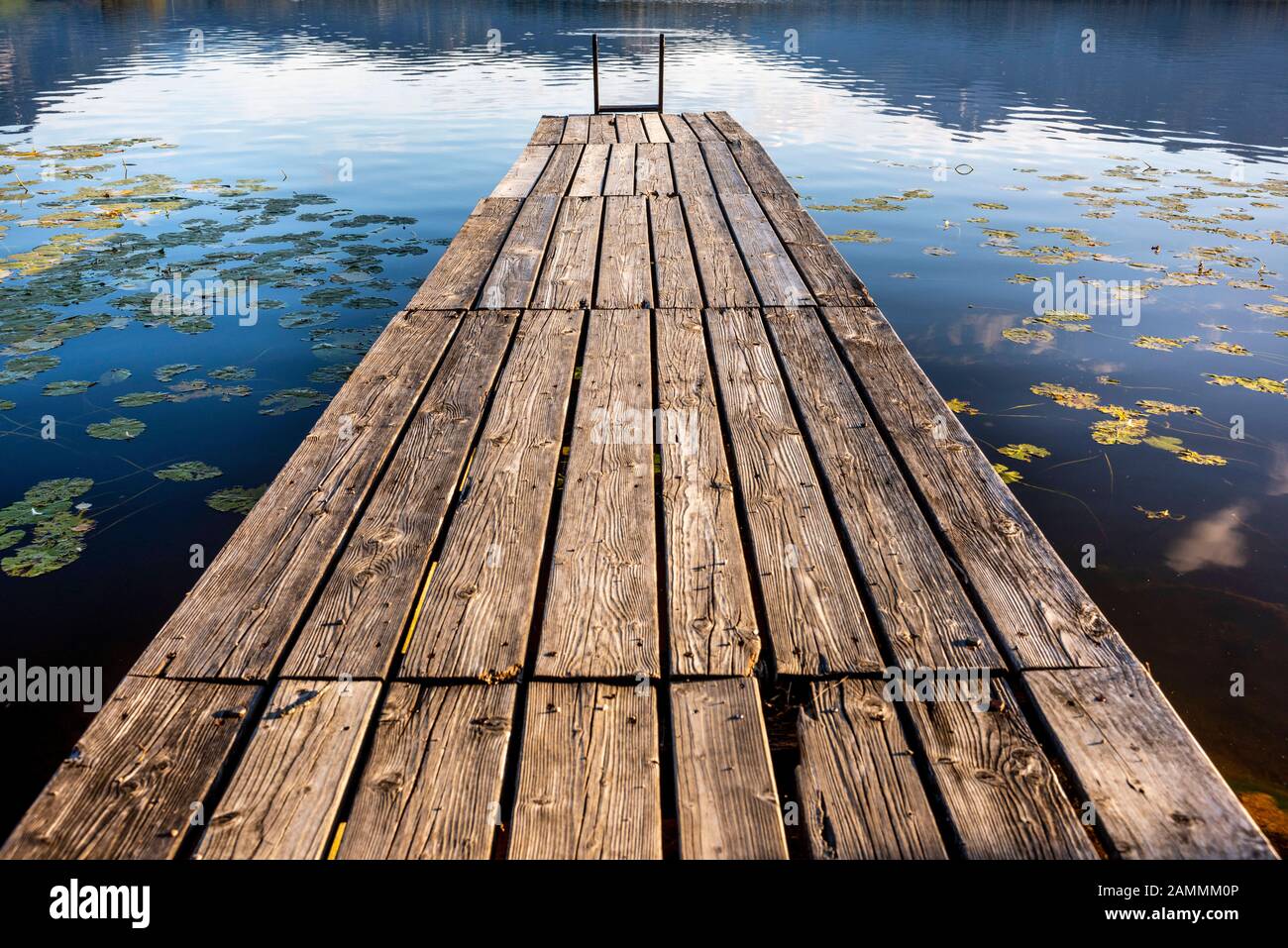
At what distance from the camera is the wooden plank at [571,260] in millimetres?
4070

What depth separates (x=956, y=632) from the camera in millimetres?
1941

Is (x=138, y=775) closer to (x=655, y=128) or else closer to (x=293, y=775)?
(x=293, y=775)

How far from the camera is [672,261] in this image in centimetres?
457

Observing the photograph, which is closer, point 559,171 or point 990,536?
point 990,536

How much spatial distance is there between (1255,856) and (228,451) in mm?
4132

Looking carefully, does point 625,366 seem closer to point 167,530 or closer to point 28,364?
point 167,530

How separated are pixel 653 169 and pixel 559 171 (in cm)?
74

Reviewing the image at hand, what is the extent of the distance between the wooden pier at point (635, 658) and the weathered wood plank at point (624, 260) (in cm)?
91

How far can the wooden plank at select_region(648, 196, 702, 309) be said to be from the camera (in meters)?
4.08

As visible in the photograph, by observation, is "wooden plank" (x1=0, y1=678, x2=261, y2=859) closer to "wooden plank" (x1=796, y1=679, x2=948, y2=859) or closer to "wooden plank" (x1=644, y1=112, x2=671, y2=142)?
"wooden plank" (x1=796, y1=679, x2=948, y2=859)

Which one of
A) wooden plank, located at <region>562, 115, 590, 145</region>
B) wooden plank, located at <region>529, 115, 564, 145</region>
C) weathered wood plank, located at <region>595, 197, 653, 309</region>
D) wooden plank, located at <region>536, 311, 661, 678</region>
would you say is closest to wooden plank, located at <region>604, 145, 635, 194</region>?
weathered wood plank, located at <region>595, 197, 653, 309</region>

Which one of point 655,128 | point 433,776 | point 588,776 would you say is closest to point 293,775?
point 433,776

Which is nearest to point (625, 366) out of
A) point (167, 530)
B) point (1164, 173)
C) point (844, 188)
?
point (167, 530)

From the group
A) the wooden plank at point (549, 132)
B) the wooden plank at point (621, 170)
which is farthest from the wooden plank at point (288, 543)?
the wooden plank at point (549, 132)
